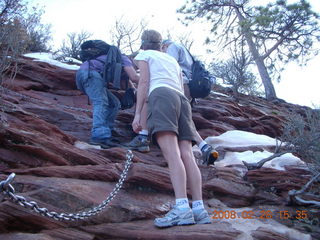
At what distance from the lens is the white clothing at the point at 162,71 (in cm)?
379

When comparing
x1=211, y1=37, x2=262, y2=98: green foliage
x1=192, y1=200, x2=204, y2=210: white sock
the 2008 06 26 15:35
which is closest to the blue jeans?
the 2008 06 26 15:35

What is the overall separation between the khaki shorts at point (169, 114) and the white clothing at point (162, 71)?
0.38 feet

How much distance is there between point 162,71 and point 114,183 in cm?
137

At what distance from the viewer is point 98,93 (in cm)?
555

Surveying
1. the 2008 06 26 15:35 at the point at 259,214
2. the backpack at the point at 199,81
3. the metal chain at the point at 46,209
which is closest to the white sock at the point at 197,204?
the 2008 06 26 15:35 at the point at 259,214

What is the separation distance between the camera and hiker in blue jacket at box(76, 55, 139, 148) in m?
5.42

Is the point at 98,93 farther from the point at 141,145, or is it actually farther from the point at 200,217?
the point at 200,217

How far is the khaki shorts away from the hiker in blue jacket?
1.95 metres

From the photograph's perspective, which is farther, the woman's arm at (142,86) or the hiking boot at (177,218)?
the woman's arm at (142,86)

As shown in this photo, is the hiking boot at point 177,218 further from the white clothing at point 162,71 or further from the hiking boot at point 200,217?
the white clothing at point 162,71

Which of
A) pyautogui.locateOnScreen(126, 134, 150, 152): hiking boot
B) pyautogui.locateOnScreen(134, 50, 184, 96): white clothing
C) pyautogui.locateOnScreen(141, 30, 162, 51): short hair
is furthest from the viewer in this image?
pyautogui.locateOnScreen(126, 134, 150, 152): hiking boot

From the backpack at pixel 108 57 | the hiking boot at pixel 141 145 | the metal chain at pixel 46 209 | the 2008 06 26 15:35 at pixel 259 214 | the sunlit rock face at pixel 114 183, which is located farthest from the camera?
the backpack at pixel 108 57

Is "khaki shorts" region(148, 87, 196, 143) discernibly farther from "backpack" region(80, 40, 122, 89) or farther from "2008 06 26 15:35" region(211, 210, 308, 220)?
"backpack" region(80, 40, 122, 89)

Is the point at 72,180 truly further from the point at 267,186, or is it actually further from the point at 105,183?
the point at 267,186
